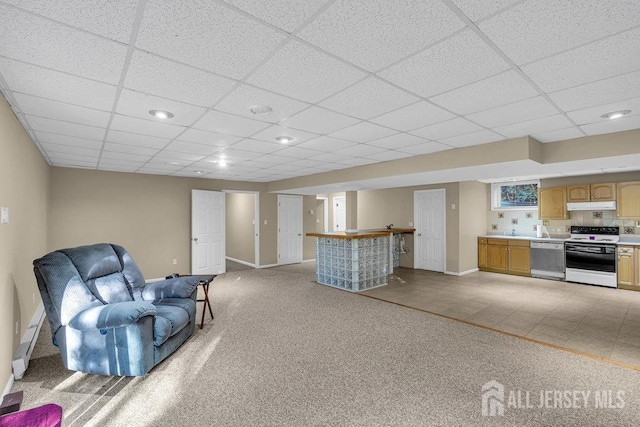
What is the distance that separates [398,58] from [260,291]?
4.68m

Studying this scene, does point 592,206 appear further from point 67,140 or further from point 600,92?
point 67,140

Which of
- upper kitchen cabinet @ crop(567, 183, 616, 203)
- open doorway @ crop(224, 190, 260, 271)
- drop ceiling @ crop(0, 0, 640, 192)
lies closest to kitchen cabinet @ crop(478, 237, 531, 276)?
upper kitchen cabinet @ crop(567, 183, 616, 203)

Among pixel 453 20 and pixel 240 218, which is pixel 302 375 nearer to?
pixel 453 20

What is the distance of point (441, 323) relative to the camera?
3799mm

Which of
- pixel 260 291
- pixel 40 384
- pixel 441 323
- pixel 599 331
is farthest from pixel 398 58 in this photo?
pixel 260 291

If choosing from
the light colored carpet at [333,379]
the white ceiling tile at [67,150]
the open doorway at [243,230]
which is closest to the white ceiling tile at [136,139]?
the white ceiling tile at [67,150]

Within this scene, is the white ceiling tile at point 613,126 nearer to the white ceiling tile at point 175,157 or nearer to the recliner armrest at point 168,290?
the recliner armrest at point 168,290

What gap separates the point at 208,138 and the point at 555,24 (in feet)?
10.8

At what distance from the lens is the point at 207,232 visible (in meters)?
7.10

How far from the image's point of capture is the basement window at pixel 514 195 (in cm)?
713

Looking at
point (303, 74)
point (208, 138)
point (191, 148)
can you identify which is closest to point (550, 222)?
point (303, 74)

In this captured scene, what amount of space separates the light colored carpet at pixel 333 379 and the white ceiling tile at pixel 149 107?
7.69 feet

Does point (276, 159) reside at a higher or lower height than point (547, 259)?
higher

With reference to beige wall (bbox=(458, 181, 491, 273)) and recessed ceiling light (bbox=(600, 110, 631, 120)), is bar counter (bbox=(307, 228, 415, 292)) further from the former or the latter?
recessed ceiling light (bbox=(600, 110, 631, 120))
